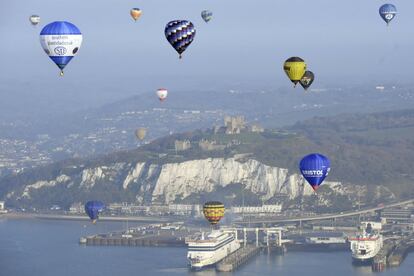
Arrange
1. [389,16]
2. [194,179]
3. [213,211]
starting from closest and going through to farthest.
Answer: [213,211] < [389,16] < [194,179]

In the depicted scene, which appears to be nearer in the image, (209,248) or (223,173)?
(209,248)

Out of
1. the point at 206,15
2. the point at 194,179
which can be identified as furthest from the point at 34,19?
the point at 194,179

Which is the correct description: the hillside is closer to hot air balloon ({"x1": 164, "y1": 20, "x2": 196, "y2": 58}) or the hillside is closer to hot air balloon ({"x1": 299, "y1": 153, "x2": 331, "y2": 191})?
hot air balloon ({"x1": 299, "y1": 153, "x2": 331, "y2": 191})

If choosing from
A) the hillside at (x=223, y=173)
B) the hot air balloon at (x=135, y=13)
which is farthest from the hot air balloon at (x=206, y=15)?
the hillside at (x=223, y=173)

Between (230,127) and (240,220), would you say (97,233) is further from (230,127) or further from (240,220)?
(230,127)

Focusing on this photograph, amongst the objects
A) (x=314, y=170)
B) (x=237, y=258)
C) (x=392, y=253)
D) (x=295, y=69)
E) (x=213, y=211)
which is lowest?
(x=237, y=258)

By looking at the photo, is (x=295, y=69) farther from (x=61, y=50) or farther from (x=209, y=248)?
(x=209, y=248)
